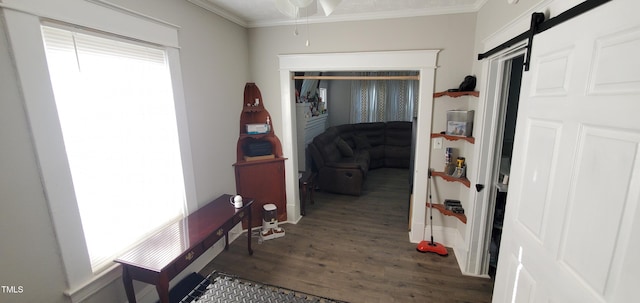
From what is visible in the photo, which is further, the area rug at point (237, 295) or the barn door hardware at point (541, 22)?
the area rug at point (237, 295)

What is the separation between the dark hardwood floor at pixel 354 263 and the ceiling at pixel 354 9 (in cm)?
247

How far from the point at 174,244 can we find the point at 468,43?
10.2 feet

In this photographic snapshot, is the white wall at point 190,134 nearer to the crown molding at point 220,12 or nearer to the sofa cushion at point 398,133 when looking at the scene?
the crown molding at point 220,12

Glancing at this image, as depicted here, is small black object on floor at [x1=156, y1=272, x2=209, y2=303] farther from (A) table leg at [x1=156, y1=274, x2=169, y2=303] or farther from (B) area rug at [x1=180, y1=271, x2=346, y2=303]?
(A) table leg at [x1=156, y1=274, x2=169, y2=303]

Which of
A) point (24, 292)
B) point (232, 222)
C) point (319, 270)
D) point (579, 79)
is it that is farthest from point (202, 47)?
point (579, 79)

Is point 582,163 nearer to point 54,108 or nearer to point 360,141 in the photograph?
point 54,108

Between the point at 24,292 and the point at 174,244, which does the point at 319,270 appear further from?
the point at 24,292

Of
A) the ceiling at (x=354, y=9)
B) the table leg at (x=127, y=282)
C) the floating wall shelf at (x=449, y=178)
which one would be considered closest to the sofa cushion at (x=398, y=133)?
the floating wall shelf at (x=449, y=178)

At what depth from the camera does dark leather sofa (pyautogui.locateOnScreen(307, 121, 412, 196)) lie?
4.35m

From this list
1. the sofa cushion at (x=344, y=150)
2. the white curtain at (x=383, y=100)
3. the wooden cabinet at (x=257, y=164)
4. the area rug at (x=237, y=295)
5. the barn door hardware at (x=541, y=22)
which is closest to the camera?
the barn door hardware at (x=541, y=22)

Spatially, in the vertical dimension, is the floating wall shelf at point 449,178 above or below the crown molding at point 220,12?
below

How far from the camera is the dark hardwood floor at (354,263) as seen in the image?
2.26m

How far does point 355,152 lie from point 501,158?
3.22m

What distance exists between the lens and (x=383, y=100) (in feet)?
21.0
